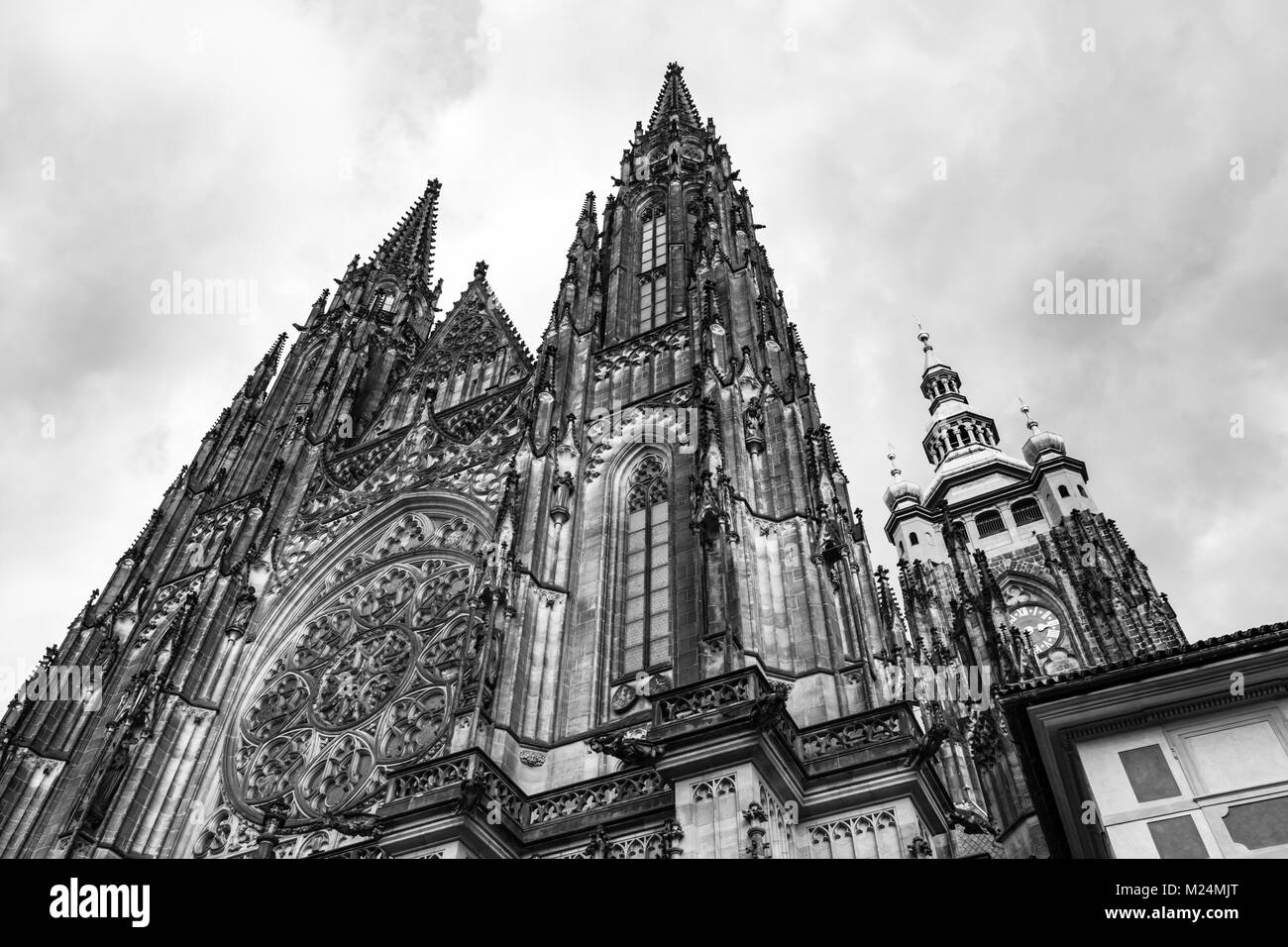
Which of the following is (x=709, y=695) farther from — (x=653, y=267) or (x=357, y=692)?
(x=653, y=267)

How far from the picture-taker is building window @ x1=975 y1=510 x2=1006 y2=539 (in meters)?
42.9

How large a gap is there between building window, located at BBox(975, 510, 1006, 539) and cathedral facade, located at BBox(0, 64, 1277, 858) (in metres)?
11.9

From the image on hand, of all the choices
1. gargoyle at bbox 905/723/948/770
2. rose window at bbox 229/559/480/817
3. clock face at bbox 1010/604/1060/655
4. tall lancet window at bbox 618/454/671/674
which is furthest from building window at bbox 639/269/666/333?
clock face at bbox 1010/604/1060/655

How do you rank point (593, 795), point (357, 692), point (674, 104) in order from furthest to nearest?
point (674, 104)
point (357, 692)
point (593, 795)

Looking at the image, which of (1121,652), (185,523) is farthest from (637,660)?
(1121,652)

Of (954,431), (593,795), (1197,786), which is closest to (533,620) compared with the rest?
(593,795)

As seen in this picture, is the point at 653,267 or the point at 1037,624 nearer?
the point at 653,267

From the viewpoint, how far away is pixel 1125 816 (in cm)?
1015

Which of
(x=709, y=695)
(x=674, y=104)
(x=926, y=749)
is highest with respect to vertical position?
(x=674, y=104)

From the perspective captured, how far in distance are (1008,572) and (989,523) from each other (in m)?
4.43

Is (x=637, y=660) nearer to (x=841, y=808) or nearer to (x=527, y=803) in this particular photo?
(x=527, y=803)

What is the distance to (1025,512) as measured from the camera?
1682 inches
